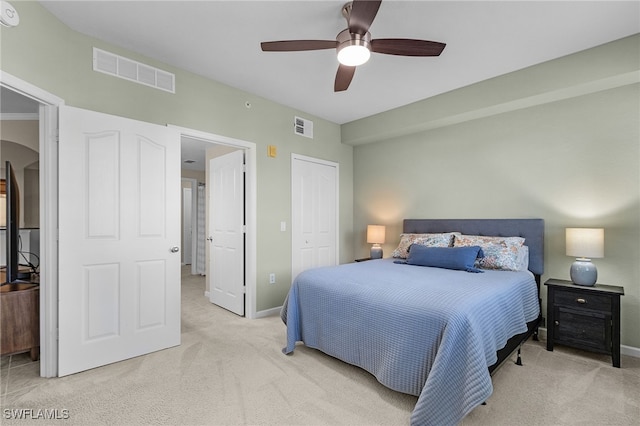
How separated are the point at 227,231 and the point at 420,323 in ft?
9.65

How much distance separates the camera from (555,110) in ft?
10.5

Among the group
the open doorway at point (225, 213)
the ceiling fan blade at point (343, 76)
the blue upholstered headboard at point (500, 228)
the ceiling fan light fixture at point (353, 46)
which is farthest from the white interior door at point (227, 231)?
the blue upholstered headboard at point (500, 228)

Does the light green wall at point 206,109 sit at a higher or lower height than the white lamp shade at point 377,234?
higher

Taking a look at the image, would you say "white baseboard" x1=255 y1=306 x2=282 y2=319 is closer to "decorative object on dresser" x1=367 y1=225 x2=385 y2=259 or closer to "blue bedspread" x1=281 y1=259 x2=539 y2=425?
"blue bedspread" x1=281 y1=259 x2=539 y2=425

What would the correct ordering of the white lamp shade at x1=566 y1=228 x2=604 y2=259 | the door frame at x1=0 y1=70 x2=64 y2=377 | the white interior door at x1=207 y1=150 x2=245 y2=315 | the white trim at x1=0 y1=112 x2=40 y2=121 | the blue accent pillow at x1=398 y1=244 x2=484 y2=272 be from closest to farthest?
the door frame at x1=0 y1=70 x2=64 y2=377 → the white lamp shade at x1=566 y1=228 x2=604 y2=259 → the blue accent pillow at x1=398 y1=244 x2=484 y2=272 → the white trim at x1=0 y1=112 x2=40 y2=121 → the white interior door at x1=207 y1=150 x2=245 y2=315

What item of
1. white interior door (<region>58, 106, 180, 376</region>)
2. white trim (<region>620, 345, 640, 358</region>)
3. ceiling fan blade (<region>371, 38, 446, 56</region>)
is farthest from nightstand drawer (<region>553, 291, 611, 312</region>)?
white interior door (<region>58, 106, 180, 376</region>)

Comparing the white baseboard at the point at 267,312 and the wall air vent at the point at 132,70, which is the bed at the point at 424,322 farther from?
the wall air vent at the point at 132,70

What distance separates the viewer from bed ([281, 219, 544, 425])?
170 cm

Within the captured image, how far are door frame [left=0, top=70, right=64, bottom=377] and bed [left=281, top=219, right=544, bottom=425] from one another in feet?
5.88

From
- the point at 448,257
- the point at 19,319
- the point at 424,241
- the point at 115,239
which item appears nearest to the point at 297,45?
the point at 115,239

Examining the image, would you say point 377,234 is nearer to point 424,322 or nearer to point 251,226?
point 251,226

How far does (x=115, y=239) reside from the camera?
258 centimetres

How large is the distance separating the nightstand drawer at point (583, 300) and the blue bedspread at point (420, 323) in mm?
212

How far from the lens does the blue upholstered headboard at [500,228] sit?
125 inches
